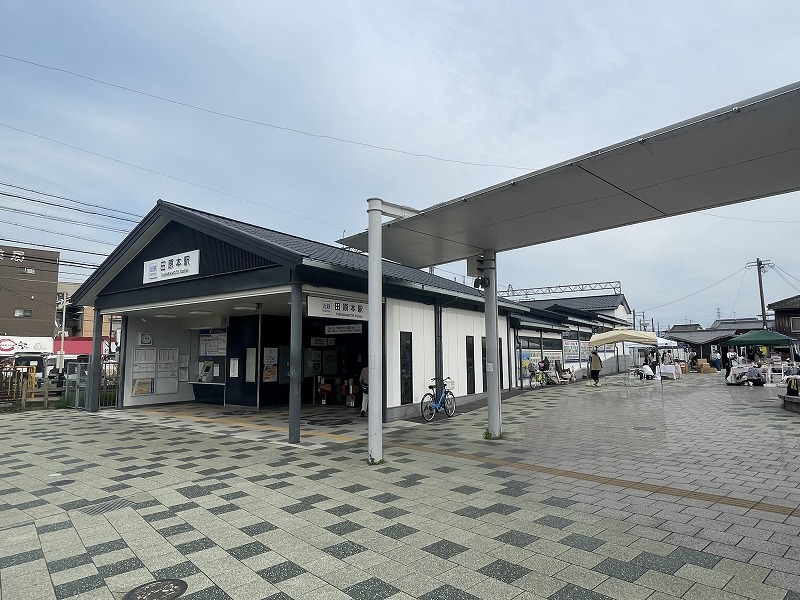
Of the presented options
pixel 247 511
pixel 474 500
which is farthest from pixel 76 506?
pixel 474 500

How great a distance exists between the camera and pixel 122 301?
13.8 metres

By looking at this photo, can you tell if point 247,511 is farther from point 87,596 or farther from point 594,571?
point 594,571

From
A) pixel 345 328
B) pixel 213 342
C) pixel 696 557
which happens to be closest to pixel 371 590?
pixel 696 557

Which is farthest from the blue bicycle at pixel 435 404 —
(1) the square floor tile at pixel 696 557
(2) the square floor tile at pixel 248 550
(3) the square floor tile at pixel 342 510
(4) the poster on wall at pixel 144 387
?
(4) the poster on wall at pixel 144 387

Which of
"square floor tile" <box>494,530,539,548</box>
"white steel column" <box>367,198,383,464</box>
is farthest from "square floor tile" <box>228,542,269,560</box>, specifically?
"white steel column" <box>367,198,383,464</box>

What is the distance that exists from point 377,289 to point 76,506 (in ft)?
15.2

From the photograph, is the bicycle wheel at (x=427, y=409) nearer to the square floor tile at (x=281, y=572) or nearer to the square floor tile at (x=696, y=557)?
the square floor tile at (x=696, y=557)

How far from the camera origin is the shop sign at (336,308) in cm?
944

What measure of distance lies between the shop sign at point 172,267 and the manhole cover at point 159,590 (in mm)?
8793

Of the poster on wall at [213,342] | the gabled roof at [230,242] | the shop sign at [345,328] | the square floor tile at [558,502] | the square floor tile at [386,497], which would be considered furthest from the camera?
the poster on wall at [213,342]

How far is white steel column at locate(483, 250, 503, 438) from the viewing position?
356 inches

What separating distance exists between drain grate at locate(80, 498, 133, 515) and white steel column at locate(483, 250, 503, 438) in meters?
6.03

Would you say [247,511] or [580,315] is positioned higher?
[580,315]

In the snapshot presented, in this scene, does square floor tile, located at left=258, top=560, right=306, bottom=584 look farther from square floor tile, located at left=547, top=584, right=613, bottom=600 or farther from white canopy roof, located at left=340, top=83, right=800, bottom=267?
white canopy roof, located at left=340, top=83, right=800, bottom=267
